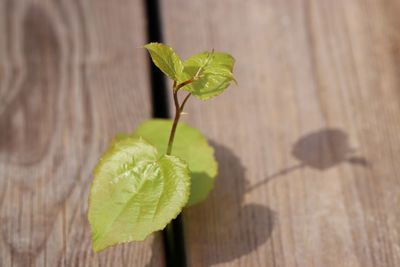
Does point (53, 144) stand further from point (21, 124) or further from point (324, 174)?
point (324, 174)

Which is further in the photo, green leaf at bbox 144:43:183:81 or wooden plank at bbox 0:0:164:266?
wooden plank at bbox 0:0:164:266

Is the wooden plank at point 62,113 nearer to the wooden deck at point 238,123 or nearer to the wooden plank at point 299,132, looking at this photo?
the wooden deck at point 238,123

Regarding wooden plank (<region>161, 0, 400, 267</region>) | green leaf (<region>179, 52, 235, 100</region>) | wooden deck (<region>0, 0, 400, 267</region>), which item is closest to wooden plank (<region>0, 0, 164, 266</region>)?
wooden deck (<region>0, 0, 400, 267</region>)

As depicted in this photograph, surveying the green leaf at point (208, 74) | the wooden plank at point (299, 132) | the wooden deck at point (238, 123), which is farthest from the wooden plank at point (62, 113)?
the green leaf at point (208, 74)

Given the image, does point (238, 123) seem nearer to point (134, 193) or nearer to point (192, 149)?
point (192, 149)

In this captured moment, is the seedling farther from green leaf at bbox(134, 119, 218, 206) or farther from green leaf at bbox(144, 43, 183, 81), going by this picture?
green leaf at bbox(134, 119, 218, 206)

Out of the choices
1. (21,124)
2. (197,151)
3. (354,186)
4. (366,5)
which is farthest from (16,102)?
(366,5)

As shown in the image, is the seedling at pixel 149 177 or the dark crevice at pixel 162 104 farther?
the dark crevice at pixel 162 104
